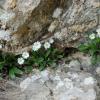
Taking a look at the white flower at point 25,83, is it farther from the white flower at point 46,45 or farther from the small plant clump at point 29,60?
the white flower at point 46,45

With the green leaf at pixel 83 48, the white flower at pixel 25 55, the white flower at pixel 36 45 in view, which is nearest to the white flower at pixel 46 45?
the white flower at pixel 36 45

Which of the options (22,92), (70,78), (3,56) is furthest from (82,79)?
(3,56)

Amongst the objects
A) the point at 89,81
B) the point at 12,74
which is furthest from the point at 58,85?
the point at 12,74

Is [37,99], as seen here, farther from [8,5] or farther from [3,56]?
[8,5]

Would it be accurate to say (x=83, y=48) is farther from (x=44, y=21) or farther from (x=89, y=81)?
(x=44, y=21)

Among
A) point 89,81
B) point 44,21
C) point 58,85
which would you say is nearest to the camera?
point 89,81
